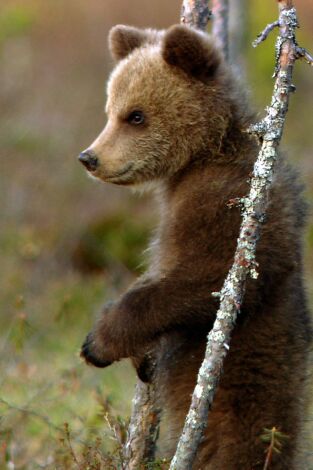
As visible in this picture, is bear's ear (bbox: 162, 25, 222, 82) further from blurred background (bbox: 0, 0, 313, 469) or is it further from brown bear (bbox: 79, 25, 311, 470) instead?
blurred background (bbox: 0, 0, 313, 469)

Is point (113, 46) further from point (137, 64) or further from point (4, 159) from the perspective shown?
point (4, 159)

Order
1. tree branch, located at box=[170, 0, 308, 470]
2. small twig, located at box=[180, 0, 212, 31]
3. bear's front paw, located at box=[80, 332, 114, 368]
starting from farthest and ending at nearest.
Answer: small twig, located at box=[180, 0, 212, 31] < bear's front paw, located at box=[80, 332, 114, 368] < tree branch, located at box=[170, 0, 308, 470]

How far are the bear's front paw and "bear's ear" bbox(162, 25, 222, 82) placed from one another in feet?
5.02

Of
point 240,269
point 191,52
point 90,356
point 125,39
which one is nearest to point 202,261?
point 240,269

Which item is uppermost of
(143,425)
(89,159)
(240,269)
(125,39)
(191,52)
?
(125,39)

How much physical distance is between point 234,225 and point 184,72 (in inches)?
41.1

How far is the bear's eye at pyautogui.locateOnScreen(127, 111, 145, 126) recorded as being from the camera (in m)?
5.23

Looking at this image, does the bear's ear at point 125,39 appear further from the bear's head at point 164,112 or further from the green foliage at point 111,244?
the green foliage at point 111,244

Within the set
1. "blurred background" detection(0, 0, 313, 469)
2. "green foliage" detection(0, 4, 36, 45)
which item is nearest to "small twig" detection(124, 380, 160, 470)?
"blurred background" detection(0, 0, 313, 469)

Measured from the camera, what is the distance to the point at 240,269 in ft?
12.9

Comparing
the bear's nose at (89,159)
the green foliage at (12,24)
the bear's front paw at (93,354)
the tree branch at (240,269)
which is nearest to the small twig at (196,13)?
the bear's nose at (89,159)

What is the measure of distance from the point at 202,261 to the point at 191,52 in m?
1.19

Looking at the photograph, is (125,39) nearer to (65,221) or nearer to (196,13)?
(196,13)

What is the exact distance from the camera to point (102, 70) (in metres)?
19.5
